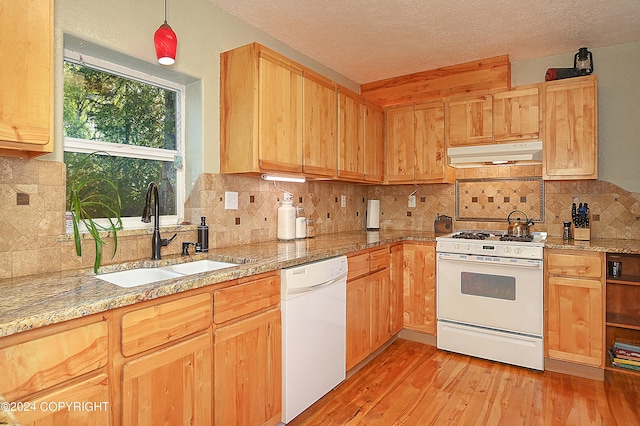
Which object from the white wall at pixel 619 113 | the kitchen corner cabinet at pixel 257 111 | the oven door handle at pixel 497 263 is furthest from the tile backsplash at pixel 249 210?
the oven door handle at pixel 497 263

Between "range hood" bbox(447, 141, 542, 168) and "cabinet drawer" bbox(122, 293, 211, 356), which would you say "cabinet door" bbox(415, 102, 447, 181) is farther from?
"cabinet drawer" bbox(122, 293, 211, 356)

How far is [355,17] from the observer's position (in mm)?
2551

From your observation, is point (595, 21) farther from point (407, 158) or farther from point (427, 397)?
point (427, 397)

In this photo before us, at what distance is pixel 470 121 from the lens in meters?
3.33

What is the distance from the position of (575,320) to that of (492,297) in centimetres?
56

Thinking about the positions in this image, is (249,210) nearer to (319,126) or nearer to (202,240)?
(202,240)

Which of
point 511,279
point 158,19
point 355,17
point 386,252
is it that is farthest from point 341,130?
point 511,279

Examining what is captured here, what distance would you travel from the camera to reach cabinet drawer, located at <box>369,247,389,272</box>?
283 cm

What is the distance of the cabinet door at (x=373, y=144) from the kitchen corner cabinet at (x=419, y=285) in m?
0.79

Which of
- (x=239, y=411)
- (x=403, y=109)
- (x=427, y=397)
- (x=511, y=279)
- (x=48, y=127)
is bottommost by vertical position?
(x=427, y=397)

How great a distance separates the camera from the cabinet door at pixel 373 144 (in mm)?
3498

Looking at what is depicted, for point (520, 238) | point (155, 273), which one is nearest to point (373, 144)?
point (520, 238)

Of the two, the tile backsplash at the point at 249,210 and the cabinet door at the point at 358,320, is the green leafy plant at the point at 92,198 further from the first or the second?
the cabinet door at the point at 358,320

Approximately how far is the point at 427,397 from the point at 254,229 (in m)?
1.64
